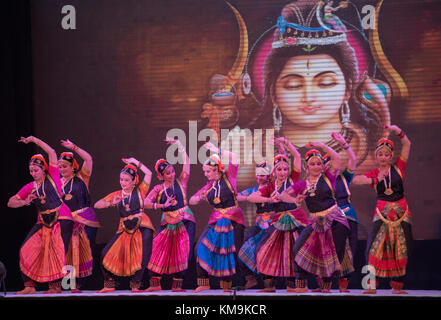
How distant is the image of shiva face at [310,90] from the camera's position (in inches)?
270

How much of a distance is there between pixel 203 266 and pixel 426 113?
2.64 metres

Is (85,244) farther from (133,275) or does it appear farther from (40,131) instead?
(40,131)

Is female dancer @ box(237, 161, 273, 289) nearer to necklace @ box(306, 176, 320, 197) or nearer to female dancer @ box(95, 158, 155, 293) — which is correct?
necklace @ box(306, 176, 320, 197)

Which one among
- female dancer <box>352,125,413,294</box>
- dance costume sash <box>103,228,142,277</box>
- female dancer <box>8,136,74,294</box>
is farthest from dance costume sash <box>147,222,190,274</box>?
female dancer <box>352,125,413,294</box>

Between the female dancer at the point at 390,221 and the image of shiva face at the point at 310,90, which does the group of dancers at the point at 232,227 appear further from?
the image of shiva face at the point at 310,90

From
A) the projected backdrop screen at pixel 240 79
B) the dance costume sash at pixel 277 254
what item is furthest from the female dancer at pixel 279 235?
the projected backdrop screen at pixel 240 79

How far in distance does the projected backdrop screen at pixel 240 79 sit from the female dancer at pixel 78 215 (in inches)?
34.0

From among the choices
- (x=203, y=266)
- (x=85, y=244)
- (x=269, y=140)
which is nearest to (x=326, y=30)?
(x=269, y=140)

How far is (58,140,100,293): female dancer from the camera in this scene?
6.20m

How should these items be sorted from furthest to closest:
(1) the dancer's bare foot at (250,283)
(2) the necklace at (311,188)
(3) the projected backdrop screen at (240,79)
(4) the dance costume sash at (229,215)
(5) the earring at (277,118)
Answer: (5) the earring at (277,118) → (3) the projected backdrop screen at (240,79) → (1) the dancer's bare foot at (250,283) → (4) the dance costume sash at (229,215) → (2) the necklace at (311,188)

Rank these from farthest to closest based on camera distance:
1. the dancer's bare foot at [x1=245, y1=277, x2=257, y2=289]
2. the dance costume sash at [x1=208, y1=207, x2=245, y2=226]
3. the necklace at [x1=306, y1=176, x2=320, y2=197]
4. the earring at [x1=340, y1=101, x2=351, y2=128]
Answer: the earring at [x1=340, y1=101, x2=351, y2=128]
the dancer's bare foot at [x1=245, y1=277, x2=257, y2=289]
the dance costume sash at [x1=208, y1=207, x2=245, y2=226]
the necklace at [x1=306, y1=176, x2=320, y2=197]

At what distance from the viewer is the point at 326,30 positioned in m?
6.90

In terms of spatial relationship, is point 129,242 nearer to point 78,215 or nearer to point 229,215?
point 78,215

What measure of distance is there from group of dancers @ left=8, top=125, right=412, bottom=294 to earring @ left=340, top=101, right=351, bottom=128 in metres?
0.86
